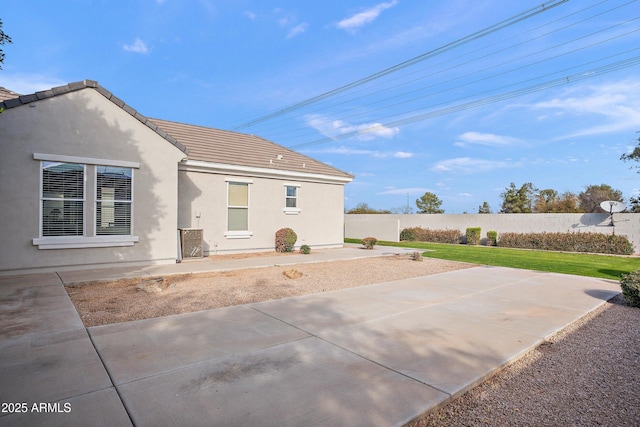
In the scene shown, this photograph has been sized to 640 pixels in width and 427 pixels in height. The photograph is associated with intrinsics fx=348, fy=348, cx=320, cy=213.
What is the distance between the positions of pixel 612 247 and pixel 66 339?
24.2 m

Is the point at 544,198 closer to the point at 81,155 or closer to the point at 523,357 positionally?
the point at 523,357

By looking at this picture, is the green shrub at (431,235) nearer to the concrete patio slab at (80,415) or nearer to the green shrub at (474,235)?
the green shrub at (474,235)

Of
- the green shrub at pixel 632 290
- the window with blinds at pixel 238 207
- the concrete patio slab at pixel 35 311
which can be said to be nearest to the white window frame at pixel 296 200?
the window with blinds at pixel 238 207

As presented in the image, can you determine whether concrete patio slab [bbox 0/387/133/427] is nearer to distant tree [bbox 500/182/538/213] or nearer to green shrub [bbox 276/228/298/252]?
green shrub [bbox 276/228/298/252]

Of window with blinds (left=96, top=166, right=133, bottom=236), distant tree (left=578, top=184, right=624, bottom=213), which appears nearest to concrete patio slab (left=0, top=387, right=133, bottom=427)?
window with blinds (left=96, top=166, right=133, bottom=236)

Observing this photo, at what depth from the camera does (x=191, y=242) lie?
39.7 ft

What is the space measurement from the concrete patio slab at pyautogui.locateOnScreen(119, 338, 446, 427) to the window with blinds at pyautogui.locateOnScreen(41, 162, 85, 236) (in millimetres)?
7957

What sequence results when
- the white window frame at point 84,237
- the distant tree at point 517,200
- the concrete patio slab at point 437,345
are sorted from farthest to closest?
1. the distant tree at point 517,200
2. the white window frame at point 84,237
3. the concrete patio slab at point 437,345

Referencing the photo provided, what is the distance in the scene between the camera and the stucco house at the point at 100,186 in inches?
349

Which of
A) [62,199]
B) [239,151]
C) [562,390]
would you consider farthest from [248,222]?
[562,390]

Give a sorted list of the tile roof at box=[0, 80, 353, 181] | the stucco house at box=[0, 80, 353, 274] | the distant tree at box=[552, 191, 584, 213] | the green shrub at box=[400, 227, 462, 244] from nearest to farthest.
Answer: the stucco house at box=[0, 80, 353, 274] < the tile roof at box=[0, 80, 353, 181] < the green shrub at box=[400, 227, 462, 244] < the distant tree at box=[552, 191, 584, 213]

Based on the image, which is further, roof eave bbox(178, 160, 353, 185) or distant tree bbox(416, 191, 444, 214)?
distant tree bbox(416, 191, 444, 214)

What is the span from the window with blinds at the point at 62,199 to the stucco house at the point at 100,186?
2 centimetres

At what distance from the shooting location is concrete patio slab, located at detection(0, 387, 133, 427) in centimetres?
279
